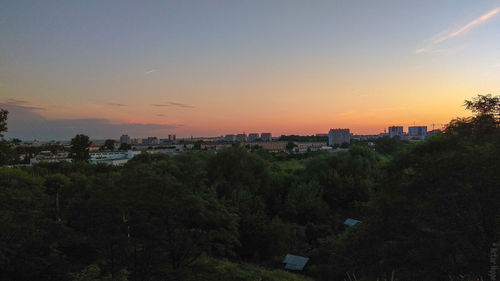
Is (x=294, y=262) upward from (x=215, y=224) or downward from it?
downward

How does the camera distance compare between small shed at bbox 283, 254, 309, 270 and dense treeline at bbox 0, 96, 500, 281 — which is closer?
dense treeline at bbox 0, 96, 500, 281

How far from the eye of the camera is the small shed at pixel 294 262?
1884 centimetres

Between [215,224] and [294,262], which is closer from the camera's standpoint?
[215,224]

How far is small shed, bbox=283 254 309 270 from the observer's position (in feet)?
61.8

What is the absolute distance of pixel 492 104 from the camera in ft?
40.0

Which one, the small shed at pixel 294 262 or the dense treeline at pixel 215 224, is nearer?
the dense treeline at pixel 215 224

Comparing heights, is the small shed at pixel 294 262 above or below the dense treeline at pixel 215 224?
below

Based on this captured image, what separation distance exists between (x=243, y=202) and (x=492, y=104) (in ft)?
56.4

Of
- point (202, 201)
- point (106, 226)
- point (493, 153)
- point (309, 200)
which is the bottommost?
point (309, 200)

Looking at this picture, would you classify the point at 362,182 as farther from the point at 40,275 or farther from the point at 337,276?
the point at 40,275

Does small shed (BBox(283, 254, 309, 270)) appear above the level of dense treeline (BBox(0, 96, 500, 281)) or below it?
below

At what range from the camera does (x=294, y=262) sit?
62.9 feet

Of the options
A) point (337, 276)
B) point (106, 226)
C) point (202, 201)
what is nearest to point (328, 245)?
point (337, 276)

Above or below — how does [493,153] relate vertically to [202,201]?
above
